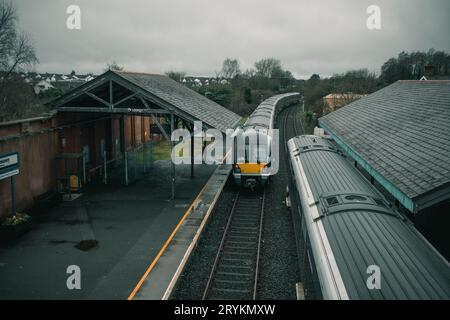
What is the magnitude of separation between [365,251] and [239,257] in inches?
241

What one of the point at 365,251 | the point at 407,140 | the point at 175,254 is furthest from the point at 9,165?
the point at 407,140

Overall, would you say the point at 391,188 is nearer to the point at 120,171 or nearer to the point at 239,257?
the point at 239,257

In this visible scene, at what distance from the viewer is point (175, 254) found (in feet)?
36.4

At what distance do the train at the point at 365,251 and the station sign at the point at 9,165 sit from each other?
970 cm

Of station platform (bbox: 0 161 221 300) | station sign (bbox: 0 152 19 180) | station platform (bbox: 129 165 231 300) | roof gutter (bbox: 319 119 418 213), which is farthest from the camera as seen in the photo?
station sign (bbox: 0 152 19 180)

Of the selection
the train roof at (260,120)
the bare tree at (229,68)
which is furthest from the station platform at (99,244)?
the bare tree at (229,68)

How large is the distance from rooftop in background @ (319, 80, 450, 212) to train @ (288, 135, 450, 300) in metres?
0.62

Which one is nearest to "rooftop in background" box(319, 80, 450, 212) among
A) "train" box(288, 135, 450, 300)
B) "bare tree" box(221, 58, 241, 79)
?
"train" box(288, 135, 450, 300)

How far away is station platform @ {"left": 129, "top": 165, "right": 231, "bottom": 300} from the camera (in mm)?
9026

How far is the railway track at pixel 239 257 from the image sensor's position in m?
9.39

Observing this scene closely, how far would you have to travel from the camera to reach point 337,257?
5680 mm

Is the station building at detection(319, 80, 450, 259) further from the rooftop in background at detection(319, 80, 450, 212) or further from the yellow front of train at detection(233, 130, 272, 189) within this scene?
the yellow front of train at detection(233, 130, 272, 189)

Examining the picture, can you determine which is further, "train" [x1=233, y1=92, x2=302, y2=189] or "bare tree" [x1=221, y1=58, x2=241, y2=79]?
"bare tree" [x1=221, y1=58, x2=241, y2=79]

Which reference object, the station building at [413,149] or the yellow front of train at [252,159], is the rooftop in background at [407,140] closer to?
the station building at [413,149]
